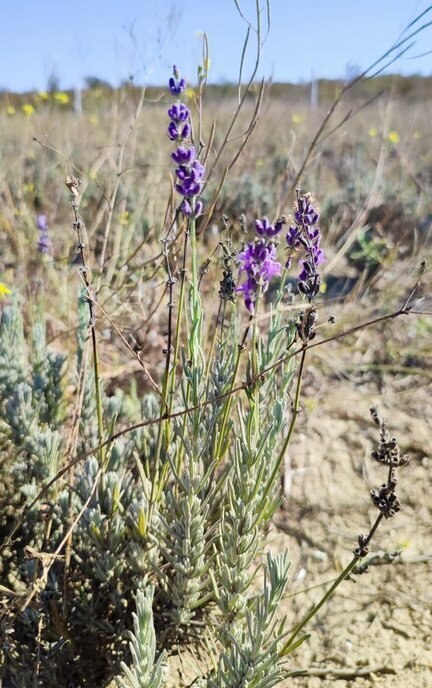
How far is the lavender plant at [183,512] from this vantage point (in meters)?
1.16

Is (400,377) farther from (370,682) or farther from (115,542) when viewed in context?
(115,542)

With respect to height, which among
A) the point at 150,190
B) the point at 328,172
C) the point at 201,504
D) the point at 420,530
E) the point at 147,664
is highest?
the point at 328,172

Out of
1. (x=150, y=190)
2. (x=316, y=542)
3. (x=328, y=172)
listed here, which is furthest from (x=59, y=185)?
(x=316, y=542)

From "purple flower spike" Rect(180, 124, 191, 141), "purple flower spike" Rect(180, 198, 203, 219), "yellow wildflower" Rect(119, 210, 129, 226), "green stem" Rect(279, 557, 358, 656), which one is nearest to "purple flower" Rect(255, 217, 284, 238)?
"purple flower spike" Rect(180, 198, 203, 219)

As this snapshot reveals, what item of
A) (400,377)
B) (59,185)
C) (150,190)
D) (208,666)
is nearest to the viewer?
(208,666)

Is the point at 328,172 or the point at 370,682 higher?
the point at 328,172

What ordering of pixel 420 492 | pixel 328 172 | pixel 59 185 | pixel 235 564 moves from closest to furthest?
pixel 235 564, pixel 420 492, pixel 59 185, pixel 328 172

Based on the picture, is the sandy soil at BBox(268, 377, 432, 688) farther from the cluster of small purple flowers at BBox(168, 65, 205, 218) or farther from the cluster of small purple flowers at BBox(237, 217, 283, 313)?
the cluster of small purple flowers at BBox(168, 65, 205, 218)

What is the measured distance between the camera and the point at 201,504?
4.63 ft

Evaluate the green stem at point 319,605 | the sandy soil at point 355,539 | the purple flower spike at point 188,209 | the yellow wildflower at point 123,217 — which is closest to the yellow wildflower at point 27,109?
the yellow wildflower at point 123,217

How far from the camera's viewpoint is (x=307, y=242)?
117 cm

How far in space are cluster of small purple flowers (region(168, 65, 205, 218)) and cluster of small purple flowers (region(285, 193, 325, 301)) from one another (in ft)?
0.69

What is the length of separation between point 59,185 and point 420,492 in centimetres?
426

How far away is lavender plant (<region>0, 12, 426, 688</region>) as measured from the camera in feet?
3.80
